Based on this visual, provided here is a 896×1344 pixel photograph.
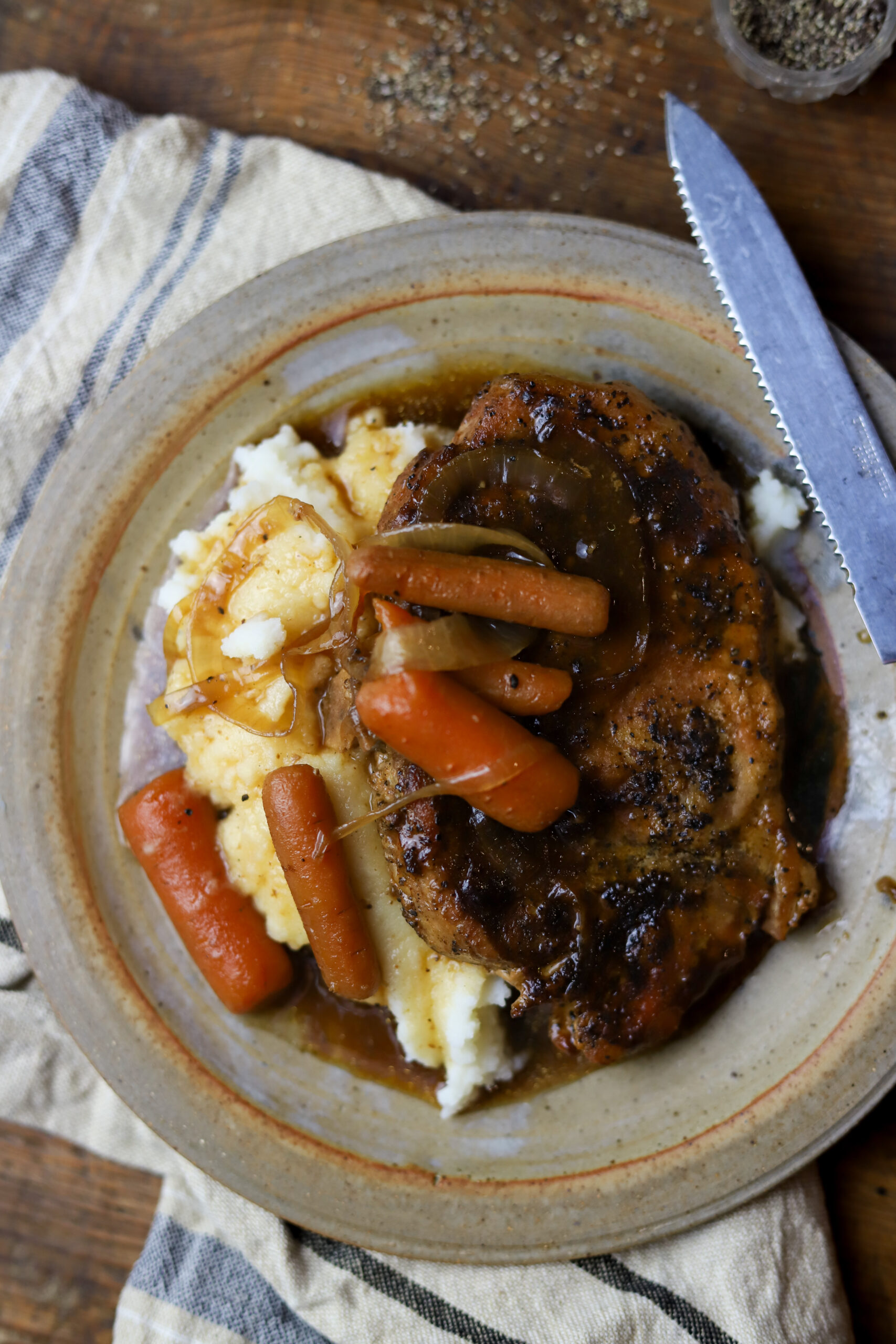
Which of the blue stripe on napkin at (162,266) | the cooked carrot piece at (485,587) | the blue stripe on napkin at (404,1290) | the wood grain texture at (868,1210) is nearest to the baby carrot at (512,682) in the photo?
the cooked carrot piece at (485,587)

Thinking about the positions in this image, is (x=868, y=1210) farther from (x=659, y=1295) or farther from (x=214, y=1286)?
(x=214, y=1286)

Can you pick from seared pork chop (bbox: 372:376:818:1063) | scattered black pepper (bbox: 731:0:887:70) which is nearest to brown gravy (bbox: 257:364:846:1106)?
seared pork chop (bbox: 372:376:818:1063)

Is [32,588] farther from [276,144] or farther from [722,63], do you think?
[722,63]

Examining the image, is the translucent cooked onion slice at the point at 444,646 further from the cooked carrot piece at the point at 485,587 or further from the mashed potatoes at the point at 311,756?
the mashed potatoes at the point at 311,756

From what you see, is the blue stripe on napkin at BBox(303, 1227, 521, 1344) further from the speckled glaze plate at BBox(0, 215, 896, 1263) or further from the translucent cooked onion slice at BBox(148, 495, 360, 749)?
the translucent cooked onion slice at BBox(148, 495, 360, 749)

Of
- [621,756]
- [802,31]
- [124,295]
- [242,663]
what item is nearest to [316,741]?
[242,663]

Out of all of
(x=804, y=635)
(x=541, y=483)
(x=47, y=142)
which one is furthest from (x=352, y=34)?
(x=804, y=635)

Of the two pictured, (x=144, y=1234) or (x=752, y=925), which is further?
(x=144, y=1234)
